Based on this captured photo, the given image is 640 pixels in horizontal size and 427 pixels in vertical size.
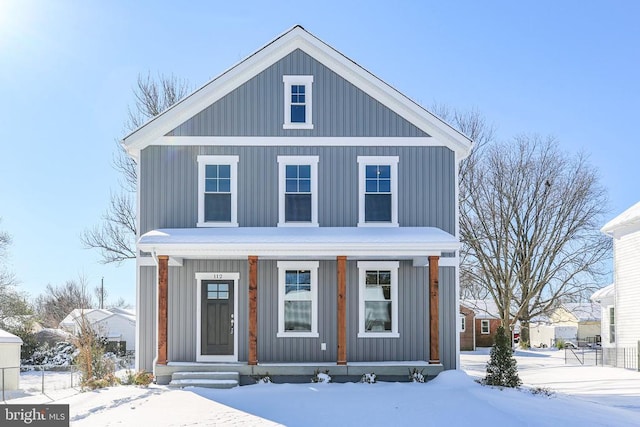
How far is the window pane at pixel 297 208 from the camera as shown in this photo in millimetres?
17375

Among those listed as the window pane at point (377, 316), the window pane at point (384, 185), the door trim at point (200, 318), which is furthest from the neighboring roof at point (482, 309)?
the door trim at point (200, 318)

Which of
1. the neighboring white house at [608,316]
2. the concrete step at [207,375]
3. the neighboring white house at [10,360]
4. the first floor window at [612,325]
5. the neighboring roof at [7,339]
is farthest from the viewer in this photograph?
the neighboring white house at [608,316]

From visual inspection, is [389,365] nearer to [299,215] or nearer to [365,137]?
[299,215]

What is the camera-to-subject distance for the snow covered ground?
38.2 feet

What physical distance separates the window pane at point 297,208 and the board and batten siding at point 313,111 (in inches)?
64.3

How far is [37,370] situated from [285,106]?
21.7 meters

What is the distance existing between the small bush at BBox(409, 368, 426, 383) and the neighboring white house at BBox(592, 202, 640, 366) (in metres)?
11.0

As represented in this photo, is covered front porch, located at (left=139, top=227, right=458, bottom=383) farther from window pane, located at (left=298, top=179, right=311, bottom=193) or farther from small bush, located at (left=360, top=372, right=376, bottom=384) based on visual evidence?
window pane, located at (left=298, top=179, right=311, bottom=193)

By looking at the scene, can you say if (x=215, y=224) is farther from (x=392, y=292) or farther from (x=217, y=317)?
(x=392, y=292)

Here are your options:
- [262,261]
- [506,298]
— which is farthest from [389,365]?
[506,298]

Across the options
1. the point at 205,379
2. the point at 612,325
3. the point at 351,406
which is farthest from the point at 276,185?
the point at 612,325

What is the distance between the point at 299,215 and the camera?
17.4 meters

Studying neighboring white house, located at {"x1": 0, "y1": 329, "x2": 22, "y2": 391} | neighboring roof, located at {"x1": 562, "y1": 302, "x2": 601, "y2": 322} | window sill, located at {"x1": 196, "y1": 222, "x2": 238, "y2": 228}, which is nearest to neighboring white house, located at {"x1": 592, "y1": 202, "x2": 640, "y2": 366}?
window sill, located at {"x1": 196, "y1": 222, "x2": 238, "y2": 228}

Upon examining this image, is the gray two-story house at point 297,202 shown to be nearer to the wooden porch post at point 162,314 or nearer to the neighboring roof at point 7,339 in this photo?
the wooden porch post at point 162,314
